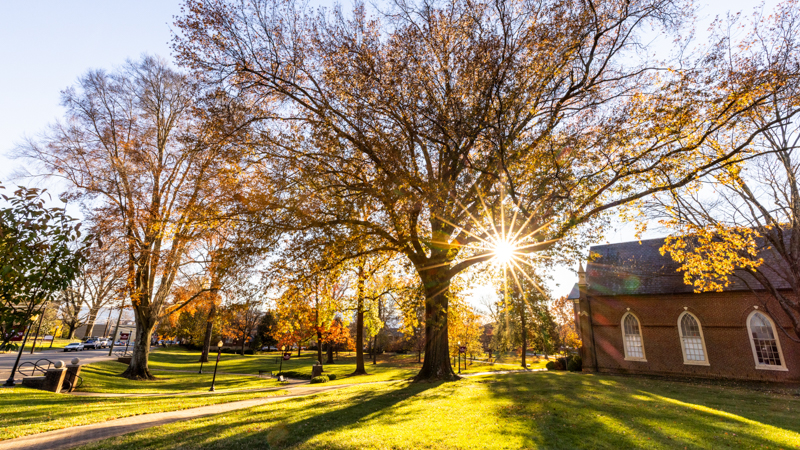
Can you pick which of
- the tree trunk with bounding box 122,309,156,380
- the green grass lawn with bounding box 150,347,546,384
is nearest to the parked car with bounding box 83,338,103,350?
the green grass lawn with bounding box 150,347,546,384

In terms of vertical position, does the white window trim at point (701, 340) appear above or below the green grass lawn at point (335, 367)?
above

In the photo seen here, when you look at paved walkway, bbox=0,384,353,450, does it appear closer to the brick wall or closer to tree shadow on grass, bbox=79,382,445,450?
tree shadow on grass, bbox=79,382,445,450

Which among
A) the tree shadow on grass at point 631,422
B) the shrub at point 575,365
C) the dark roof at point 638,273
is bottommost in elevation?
the shrub at point 575,365

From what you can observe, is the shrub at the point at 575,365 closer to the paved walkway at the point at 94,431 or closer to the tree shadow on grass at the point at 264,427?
the tree shadow on grass at the point at 264,427

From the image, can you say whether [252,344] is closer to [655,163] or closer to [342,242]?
[342,242]

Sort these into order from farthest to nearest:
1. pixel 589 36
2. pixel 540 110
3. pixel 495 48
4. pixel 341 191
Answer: pixel 341 191 → pixel 540 110 → pixel 589 36 → pixel 495 48

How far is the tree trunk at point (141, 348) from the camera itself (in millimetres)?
20469

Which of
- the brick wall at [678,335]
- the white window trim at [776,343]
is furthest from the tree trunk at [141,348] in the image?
the white window trim at [776,343]

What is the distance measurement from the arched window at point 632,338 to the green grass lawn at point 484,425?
1258 centimetres

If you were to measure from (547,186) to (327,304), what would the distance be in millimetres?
11085

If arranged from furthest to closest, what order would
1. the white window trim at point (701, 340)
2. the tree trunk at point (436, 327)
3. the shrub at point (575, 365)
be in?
1. the shrub at point (575, 365)
2. the white window trim at point (701, 340)
3. the tree trunk at point (436, 327)

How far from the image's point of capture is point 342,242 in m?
13.5

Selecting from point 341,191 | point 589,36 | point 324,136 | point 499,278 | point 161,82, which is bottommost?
point 499,278

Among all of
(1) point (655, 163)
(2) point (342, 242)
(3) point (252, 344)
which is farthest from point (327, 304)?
(3) point (252, 344)
